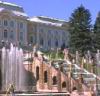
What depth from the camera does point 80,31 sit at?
6212 centimetres

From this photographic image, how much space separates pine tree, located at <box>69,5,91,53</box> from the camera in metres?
61.3

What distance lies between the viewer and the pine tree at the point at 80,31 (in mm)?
61344

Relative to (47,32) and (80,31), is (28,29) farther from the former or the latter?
(80,31)

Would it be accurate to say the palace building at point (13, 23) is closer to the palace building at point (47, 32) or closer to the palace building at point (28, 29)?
the palace building at point (28, 29)

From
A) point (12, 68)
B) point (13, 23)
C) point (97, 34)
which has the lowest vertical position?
point (12, 68)

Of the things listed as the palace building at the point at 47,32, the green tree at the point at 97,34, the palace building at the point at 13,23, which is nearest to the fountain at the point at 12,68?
the green tree at the point at 97,34

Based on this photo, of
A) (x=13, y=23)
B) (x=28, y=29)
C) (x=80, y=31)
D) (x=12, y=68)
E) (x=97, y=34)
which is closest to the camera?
(x=12, y=68)

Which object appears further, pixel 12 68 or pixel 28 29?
pixel 28 29

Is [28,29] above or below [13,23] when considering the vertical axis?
below

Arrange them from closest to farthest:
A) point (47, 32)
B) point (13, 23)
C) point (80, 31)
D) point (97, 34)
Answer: point (80, 31)
point (97, 34)
point (13, 23)
point (47, 32)

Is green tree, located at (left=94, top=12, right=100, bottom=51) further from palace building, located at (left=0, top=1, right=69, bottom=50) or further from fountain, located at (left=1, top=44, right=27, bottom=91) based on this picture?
A: palace building, located at (left=0, top=1, right=69, bottom=50)

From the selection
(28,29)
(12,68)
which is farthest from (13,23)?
(12,68)

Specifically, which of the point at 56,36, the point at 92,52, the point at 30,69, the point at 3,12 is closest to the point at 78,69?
the point at 30,69

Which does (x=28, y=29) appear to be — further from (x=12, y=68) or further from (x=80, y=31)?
(x=12, y=68)
